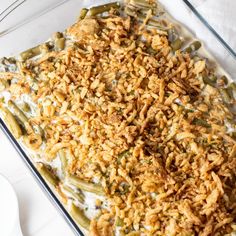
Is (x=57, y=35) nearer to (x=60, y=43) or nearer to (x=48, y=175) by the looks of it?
(x=60, y=43)

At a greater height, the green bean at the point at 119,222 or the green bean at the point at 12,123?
the green bean at the point at 12,123

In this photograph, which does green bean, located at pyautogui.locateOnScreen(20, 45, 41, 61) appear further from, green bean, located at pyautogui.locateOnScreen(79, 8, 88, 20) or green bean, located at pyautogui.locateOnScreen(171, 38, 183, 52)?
green bean, located at pyautogui.locateOnScreen(171, 38, 183, 52)

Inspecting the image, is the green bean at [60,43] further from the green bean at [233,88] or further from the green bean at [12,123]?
the green bean at [233,88]

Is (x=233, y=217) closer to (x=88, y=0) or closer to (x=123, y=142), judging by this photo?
(x=123, y=142)

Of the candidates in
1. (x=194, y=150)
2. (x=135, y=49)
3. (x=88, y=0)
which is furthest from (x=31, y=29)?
(x=194, y=150)

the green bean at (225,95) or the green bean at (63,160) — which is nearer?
the green bean at (63,160)

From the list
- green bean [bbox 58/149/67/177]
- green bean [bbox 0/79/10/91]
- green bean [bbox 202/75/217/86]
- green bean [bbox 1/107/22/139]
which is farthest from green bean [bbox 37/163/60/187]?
green bean [bbox 202/75/217/86]

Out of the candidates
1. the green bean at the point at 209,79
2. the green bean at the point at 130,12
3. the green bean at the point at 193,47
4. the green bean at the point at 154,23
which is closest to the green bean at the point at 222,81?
the green bean at the point at 209,79
